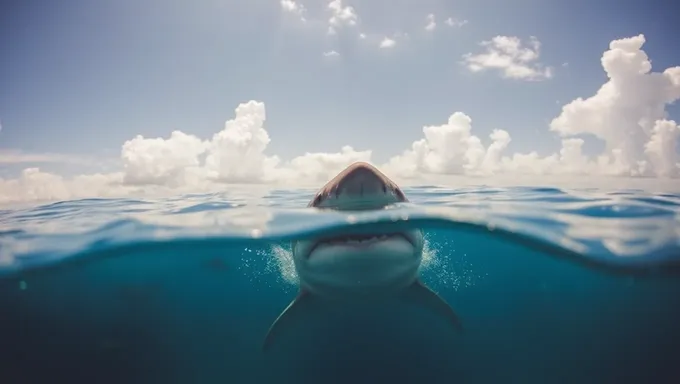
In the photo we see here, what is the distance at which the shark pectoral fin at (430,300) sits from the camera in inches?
225

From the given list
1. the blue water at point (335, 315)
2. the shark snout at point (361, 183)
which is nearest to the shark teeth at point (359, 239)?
the blue water at point (335, 315)

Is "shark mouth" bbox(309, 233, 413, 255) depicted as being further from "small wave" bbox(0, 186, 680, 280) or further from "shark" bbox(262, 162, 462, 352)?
"small wave" bbox(0, 186, 680, 280)

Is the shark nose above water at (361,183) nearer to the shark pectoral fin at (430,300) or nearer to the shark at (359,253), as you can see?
the shark at (359,253)

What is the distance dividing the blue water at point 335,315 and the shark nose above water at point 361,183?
39 centimetres

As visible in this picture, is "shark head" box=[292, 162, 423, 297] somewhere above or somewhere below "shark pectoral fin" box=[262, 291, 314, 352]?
above

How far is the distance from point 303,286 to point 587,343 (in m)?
18.5

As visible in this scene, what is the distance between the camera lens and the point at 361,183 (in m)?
4.31

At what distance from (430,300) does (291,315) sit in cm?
261

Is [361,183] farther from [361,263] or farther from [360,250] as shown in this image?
[361,263]

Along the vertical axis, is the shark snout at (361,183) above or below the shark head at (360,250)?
above

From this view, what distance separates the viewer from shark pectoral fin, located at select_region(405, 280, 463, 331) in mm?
5723

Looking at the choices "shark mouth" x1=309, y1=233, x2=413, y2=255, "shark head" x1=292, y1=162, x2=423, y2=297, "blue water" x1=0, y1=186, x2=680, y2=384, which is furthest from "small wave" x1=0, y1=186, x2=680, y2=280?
"shark mouth" x1=309, y1=233, x2=413, y2=255

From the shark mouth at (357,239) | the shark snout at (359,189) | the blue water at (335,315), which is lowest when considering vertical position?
the blue water at (335,315)

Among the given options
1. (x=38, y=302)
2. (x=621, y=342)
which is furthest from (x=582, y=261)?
(x=38, y=302)
